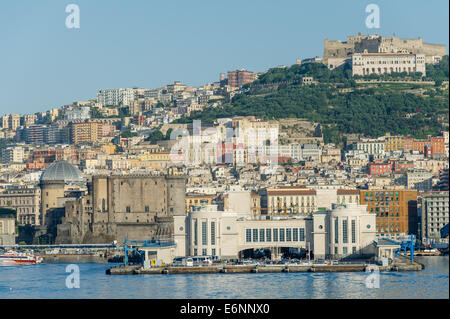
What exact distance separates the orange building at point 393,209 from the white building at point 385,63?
44.7 meters

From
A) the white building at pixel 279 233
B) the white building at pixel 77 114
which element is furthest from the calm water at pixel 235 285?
the white building at pixel 77 114

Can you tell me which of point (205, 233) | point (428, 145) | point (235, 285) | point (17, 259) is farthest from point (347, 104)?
point (235, 285)

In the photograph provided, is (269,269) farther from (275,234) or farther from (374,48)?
(374,48)

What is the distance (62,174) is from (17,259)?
19439mm

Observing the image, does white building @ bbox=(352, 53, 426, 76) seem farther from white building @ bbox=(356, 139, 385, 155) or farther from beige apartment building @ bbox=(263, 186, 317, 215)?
beige apartment building @ bbox=(263, 186, 317, 215)

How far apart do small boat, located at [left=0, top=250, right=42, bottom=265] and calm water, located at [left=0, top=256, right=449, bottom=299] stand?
8.67m

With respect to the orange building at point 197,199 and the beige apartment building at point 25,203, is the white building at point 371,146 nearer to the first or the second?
the orange building at point 197,199

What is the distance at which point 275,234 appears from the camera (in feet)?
154

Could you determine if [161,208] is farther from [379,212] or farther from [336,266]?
[336,266]

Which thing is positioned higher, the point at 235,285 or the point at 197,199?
the point at 197,199

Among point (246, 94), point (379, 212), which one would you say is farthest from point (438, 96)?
point (379, 212)

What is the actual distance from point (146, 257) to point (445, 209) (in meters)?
18.0

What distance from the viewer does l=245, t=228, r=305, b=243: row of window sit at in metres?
47.0

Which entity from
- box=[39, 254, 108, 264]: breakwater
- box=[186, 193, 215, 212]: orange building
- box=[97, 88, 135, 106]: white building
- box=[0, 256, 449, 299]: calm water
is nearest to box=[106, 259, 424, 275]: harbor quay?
box=[0, 256, 449, 299]: calm water
